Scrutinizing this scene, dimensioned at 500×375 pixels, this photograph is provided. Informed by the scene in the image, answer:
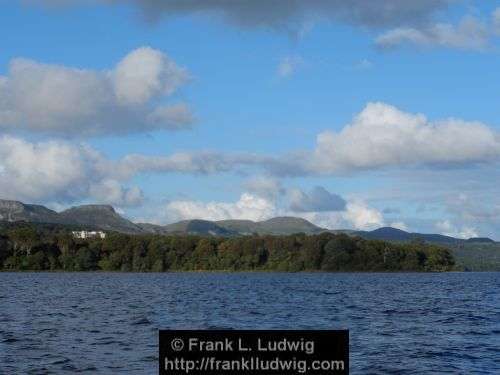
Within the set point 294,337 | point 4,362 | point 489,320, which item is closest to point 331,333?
point 294,337

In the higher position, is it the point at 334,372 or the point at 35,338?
the point at 334,372

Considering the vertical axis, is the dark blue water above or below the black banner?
below

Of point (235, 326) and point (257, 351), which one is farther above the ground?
point (257, 351)

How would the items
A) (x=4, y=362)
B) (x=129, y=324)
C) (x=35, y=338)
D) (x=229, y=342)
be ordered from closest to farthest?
1. (x=229, y=342)
2. (x=4, y=362)
3. (x=35, y=338)
4. (x=129, y=324)

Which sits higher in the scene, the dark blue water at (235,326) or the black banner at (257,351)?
the black banner at (257,351)

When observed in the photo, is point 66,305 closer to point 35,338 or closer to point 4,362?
point 35,338

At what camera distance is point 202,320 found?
6919 cm

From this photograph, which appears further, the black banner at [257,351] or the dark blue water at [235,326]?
the dark blue water at [235,326]

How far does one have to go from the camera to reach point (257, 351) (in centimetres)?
1059

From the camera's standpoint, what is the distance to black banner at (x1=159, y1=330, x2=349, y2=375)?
10578 mm

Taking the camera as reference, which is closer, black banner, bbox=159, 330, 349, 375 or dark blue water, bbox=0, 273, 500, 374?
black banner, bbox=159, 330, 349, 375

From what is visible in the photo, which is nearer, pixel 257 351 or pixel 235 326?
pixel 257 351

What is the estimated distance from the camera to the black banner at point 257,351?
10.6 meters

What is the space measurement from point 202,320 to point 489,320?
29230mm
